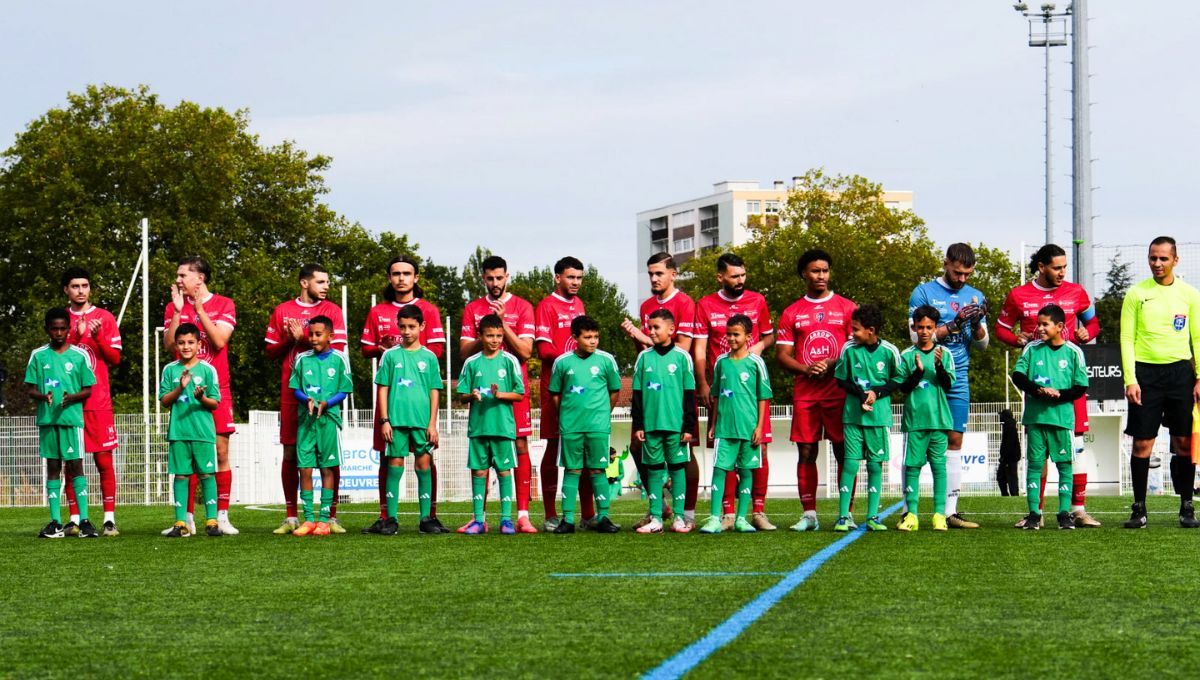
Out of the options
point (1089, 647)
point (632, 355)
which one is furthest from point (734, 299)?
point (632, 355)

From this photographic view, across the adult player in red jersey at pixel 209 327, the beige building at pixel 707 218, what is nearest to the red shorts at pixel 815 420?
the adult player in red jersey at pixel 209 327

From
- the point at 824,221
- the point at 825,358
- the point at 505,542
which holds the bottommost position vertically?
the point at 505,542

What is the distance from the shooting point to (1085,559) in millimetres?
7809

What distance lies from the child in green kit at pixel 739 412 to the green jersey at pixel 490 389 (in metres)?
1.39

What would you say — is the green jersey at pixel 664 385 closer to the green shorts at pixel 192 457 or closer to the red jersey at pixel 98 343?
the green shorts at pixel 192 457

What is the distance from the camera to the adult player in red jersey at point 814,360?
10.8 m

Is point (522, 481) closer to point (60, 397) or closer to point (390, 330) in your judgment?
point (390, 330)

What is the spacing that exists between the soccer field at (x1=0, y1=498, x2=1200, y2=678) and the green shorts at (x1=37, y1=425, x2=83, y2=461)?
1.47m

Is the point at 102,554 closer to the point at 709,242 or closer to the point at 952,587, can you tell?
the point at 952,587

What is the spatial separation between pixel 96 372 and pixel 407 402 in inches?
90.5

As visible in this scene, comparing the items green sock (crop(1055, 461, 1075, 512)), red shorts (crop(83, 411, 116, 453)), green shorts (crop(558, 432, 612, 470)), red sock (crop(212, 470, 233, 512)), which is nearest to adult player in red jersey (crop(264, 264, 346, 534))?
red sock (crop(212, 470, 233, 512))

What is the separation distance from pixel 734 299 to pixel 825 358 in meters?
0.82

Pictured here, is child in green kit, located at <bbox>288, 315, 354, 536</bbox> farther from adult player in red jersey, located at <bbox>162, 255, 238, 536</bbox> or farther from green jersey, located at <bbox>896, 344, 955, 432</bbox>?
green jersey, located at <bbox>896, 344, 955, 432</bbox>

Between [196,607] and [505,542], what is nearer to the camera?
[196,607]
